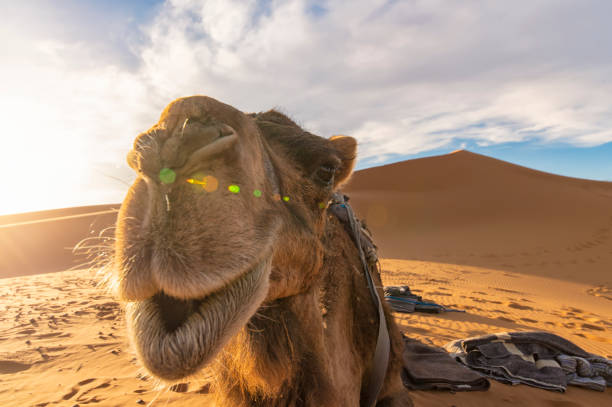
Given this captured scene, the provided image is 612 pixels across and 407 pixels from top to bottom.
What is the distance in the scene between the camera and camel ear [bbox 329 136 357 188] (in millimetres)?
2223

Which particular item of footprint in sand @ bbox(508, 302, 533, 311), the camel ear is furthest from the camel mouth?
footprint in sand @ bbox(508, 302, 533, 311)

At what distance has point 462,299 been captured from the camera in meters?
10.8

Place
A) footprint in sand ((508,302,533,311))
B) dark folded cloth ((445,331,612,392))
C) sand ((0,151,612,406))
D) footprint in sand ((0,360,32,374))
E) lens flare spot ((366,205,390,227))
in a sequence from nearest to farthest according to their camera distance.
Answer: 1. sand ((0,151,612,406))
2. dark folded cloth ((445,331,612,392))
3. footprint in sand ((0,360,32,374))
4. footprint in sand ((508,302,533,311))
5. lens flare spot ((366,205,390,227))

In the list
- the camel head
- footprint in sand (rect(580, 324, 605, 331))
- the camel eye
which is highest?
the camel eye

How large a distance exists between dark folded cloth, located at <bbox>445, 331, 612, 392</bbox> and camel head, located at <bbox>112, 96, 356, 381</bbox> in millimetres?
5318

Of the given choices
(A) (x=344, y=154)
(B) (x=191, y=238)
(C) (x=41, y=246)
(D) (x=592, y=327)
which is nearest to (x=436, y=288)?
(D) (x=592, y=327)

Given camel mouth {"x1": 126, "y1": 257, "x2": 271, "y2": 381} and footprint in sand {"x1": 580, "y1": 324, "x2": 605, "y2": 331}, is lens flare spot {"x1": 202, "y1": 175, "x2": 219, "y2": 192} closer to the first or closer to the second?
camel mouth {"x1": 126, "y1": 257, "x2": 271, "y2": 381}

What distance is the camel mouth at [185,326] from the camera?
92 centimetres

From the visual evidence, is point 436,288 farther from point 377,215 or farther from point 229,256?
point 377,215

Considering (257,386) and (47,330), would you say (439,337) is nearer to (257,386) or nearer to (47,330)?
(257,386)

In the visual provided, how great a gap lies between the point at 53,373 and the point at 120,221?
596 centimetres

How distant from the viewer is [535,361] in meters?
5.12

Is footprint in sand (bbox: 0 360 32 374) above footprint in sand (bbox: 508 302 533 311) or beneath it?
beneath

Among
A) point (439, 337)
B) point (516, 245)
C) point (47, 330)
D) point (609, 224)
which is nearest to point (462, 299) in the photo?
point (439, 337)
